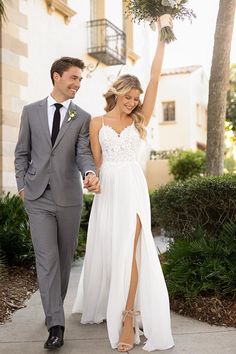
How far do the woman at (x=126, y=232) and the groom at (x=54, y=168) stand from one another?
19cm

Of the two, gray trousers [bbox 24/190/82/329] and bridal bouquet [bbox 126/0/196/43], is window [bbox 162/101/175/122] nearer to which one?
bridal bouquet [bbox 126/0/196/43]

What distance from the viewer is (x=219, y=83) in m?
7.85

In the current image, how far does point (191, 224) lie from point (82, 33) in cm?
895

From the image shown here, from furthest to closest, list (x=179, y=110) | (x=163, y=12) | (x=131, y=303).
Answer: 1. (x=179, y=110)
2. (x=163, y=12)
3. (x=131, y=303)

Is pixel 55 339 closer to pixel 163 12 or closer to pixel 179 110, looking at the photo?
pixel 163 12

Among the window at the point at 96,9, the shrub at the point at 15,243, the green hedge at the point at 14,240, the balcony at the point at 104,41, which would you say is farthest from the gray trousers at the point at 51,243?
the window at the point at 96,9

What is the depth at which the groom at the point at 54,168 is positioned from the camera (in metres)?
4.34

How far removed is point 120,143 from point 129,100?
0.36 meters

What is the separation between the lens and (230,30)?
7879mm

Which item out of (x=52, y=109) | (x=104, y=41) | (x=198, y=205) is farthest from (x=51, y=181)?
(x=104, y=41)

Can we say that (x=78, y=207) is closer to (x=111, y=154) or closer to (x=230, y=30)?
(x=111, y=154)

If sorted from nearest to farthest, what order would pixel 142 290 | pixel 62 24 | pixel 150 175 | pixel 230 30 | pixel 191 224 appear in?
pixel 142 290 < pixel 191 224 < pixel 230 30 < pixel 62 24 < pixel 150 175

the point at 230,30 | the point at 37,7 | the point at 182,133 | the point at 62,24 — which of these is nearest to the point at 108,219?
the point at 230,30

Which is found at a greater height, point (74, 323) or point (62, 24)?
point (62, 24)
